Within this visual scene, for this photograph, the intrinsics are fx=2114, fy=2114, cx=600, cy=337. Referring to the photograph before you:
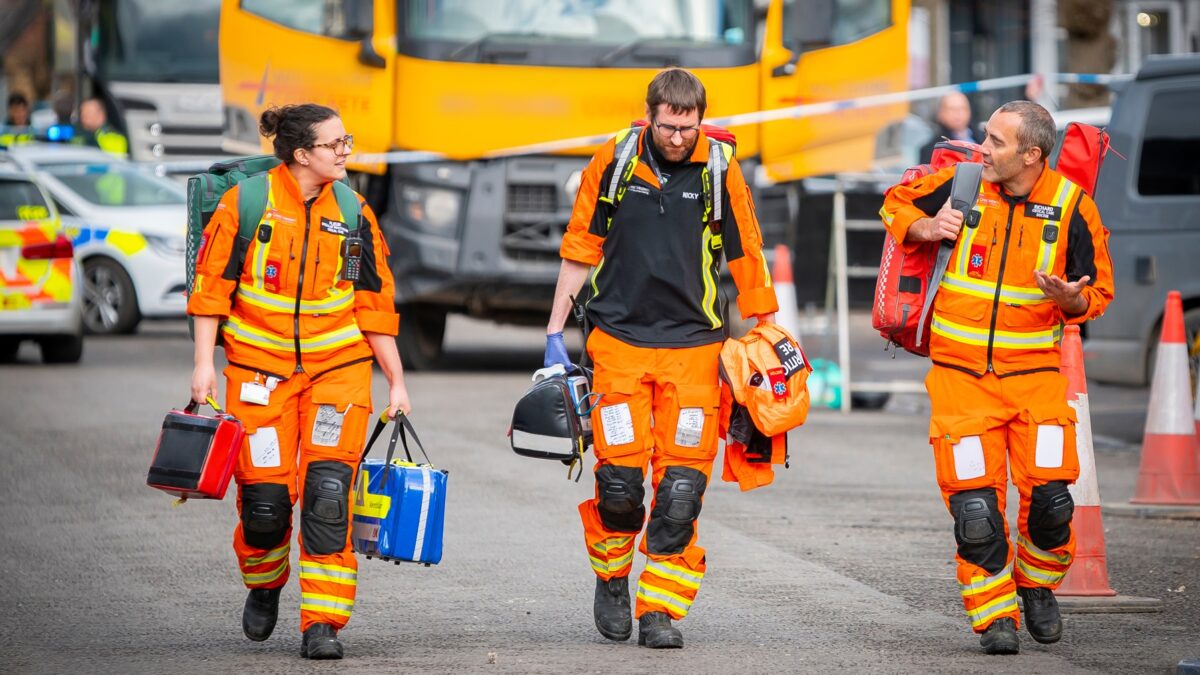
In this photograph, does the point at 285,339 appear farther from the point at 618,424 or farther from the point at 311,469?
the point at 618,424

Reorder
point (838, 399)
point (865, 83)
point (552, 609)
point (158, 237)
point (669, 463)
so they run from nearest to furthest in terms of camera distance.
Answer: point (669, 463) < point (552, 609) < point (838, 399) < point (865, 83) < point (158, 237)

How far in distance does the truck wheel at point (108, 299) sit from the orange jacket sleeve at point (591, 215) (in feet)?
45.2

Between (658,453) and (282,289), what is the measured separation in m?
1.30

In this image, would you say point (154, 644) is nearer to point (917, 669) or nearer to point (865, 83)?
point (917, 669)

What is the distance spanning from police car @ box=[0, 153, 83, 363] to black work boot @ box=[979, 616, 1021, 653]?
11.7 meters

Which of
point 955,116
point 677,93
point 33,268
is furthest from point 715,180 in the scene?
point 33,268

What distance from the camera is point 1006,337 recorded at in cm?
658

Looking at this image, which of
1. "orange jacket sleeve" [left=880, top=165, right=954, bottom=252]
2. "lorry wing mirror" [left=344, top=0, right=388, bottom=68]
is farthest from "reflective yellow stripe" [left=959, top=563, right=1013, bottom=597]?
"lorry wing mirror" [left=344, top=0, right=388, bottom=68]

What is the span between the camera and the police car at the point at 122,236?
19797 millimetres

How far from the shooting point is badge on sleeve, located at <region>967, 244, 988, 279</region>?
6.62 m

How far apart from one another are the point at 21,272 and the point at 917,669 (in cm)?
1191

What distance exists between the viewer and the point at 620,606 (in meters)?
6.76

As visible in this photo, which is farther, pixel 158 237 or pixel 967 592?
pixel 158 237

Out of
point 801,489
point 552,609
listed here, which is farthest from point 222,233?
point 801,489
